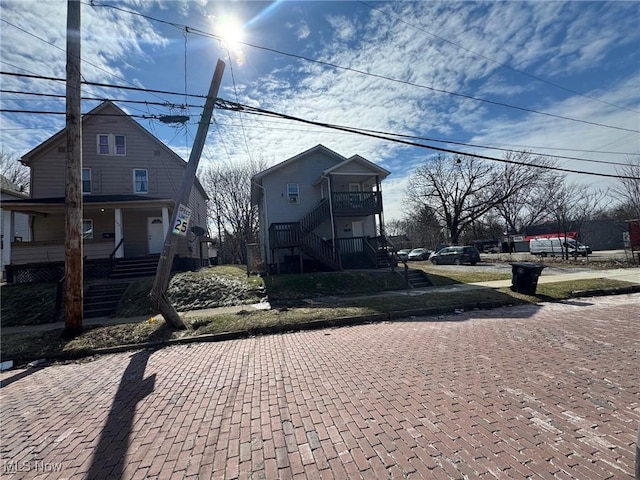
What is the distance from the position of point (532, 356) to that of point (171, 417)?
5.48 meters

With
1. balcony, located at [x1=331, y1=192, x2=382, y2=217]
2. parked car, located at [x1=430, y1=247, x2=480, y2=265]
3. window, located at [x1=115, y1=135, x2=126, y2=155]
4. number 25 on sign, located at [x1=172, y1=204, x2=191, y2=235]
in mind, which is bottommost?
parked car, located at [x1=430, y1=247, x2=480, y2=265]

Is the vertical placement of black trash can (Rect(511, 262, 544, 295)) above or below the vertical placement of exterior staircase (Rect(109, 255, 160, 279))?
below

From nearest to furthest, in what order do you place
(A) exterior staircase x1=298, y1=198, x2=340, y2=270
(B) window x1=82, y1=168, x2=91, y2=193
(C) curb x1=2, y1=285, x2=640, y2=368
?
(C) curb x1=2, y1=285, x2=640, y2=368, (A) exterior staircase x1=298, y1=198, x2=340, y2=270, (B) window x1=82, y1=168, x2=91, y2=193

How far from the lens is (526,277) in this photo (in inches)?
432

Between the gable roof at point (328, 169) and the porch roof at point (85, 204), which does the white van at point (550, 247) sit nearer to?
the gable roof at point (328, 169)

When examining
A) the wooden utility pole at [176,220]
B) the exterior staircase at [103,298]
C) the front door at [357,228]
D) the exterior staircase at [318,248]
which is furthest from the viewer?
the front door at [357,228]

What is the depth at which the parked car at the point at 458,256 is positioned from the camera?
2577cm

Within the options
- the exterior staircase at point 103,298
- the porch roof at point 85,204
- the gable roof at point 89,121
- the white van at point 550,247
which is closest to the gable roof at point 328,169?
the gable roof at point 89,121

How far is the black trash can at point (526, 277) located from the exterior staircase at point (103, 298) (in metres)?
14.6

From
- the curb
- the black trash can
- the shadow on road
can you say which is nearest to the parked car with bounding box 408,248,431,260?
the black trash can

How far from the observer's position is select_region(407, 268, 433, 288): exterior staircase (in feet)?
46.5

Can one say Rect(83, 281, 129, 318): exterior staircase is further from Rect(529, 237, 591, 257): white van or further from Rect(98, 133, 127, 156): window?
Rect(529, 237, 591, 257): white van

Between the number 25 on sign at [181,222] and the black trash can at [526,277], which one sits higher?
the number 25 on sign at [181,222]

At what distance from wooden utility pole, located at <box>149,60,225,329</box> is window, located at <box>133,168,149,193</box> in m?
12.8
